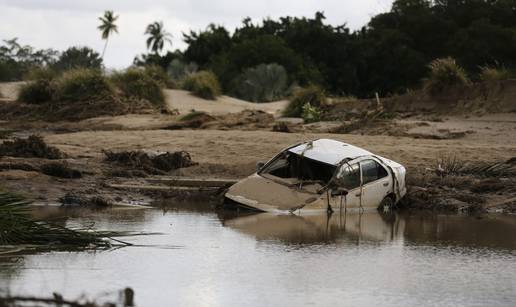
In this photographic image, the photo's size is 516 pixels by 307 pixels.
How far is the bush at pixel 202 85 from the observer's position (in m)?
49.2

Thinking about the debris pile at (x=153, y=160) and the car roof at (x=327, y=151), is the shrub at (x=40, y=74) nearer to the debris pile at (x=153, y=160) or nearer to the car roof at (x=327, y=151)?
the debris pile at (x=153, y=160)

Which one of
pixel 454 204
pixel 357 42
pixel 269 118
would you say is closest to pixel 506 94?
pixel 269 118

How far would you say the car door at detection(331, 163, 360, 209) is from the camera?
71.2 ft

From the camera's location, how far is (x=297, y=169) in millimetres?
22344

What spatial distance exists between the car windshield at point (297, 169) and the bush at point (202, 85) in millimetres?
26914

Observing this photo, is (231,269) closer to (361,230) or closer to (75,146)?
(361,230)

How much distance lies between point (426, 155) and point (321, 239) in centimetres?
926

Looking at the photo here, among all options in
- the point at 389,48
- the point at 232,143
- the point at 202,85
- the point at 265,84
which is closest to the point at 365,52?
the point at 389,48

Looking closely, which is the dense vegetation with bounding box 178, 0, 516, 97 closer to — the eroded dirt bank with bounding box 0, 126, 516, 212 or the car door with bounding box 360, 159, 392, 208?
the eroded dirt bank with bounding box 0, 126, 516, 212

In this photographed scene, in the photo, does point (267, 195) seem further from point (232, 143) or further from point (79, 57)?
point (79, 57)

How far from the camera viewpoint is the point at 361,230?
66.3ft

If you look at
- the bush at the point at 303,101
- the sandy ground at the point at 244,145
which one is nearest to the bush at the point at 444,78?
the bush at the point at 303,101

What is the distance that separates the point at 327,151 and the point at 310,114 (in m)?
15.5

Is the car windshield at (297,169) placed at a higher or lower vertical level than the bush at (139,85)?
lower
